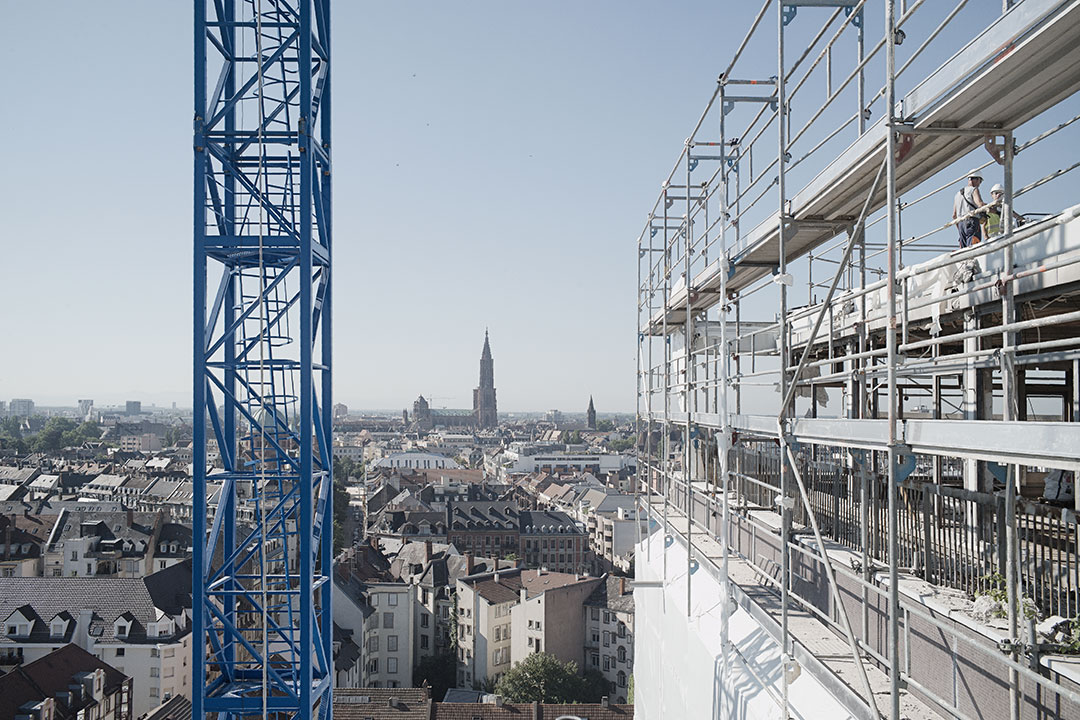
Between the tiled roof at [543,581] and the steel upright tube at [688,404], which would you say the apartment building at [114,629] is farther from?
the steel upright tube at [688,404]

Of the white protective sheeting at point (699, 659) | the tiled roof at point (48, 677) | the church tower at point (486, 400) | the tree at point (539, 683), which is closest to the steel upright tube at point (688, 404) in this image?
the white protective sheeting at point (699, 659)

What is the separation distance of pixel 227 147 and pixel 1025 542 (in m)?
7.80

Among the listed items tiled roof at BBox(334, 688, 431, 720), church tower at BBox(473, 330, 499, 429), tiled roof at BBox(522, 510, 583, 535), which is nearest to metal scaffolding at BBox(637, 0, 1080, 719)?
tiled roof at BBox(334, 688, 431, 720)

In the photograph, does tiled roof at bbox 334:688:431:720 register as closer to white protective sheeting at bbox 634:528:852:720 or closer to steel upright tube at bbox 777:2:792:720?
white protective sheeting at bbox 634:528:852:720

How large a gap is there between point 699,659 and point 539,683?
2288 cm

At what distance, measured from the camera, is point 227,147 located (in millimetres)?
8789

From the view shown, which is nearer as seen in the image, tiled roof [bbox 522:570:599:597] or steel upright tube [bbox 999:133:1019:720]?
steel upright tube [bbox 999:133:1019:720]

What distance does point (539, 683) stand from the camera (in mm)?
29906

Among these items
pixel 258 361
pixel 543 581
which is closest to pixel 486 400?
pixel 543 581

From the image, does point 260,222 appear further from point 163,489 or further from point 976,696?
point 163,489

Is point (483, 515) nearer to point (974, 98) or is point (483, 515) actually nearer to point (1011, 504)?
point (1011, 504)

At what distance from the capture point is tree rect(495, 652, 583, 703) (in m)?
29.7

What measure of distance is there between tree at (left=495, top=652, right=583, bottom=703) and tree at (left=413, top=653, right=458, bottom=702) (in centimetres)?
431

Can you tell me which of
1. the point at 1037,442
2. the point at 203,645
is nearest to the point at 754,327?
the point at 203,645
